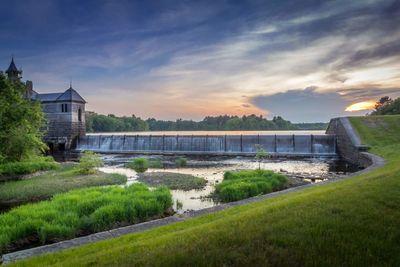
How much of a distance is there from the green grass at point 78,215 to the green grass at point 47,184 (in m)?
3.54

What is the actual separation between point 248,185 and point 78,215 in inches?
319

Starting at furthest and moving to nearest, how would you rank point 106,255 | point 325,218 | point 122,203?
point 122,203
point 325,218
point 106,255

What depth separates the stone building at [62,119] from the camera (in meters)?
48.7

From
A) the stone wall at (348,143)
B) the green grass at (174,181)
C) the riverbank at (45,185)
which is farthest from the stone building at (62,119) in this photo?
the stone wall at (348,143)

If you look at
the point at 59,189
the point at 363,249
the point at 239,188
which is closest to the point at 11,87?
the point at 59,189

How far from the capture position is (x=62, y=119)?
4906 centimetres

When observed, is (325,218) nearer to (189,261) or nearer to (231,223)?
(231,223)

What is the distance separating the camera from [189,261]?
4.56m

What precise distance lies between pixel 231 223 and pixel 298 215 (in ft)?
4.76

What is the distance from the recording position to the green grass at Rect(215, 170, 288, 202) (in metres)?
14.6

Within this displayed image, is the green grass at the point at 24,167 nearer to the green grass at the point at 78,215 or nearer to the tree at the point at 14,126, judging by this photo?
the tree at the point at 14,126

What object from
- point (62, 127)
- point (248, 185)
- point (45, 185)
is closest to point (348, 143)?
point (248, 185)

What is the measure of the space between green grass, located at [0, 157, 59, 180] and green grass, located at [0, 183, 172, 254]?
10618mm

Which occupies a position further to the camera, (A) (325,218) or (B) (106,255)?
(A) (325,218)
